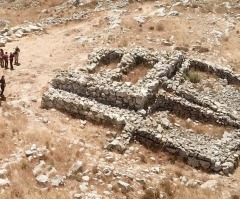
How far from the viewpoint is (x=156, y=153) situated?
67.7 ft

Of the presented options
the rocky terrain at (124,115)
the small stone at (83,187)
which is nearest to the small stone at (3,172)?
the rocky terrain at (124,115)

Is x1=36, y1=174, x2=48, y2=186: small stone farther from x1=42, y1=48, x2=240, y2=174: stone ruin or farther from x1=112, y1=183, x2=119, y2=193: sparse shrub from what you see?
x1=42, y1=48, x2=240, y2=174: stone ruin

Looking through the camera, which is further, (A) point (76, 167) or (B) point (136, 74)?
(B) point (136, 74)

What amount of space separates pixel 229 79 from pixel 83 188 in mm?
15823

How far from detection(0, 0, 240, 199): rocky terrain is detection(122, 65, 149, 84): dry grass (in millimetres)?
69

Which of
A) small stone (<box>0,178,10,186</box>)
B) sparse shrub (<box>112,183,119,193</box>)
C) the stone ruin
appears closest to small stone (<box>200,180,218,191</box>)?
the stone ruin

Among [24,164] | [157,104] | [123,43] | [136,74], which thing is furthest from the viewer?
[123,43]

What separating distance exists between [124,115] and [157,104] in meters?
3.14

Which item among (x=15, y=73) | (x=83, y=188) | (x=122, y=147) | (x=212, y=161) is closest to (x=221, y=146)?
(x=212, y=161)

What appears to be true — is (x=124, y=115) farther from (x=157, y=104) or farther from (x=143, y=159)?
(x=143, y=159)

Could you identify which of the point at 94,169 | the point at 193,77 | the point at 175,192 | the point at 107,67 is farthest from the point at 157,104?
the point at 175,192

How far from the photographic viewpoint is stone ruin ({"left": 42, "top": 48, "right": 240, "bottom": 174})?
20.4m

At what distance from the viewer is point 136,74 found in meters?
27.4

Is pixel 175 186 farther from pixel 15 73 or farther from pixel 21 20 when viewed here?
pixel 21 20
